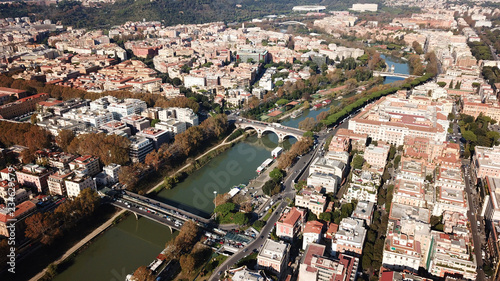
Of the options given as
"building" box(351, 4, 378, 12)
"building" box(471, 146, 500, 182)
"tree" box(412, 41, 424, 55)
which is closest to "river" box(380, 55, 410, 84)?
"tree" box(412, 41, 424, 55)

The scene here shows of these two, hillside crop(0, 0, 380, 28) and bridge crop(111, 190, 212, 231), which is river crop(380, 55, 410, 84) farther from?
hillside crop(0, 0, 380, 28)

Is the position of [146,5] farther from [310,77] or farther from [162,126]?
[162,126]

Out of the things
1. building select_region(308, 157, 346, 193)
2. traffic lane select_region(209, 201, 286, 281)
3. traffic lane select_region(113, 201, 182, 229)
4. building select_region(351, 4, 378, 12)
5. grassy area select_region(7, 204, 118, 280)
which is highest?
building select_region(351, 4, 378, 12)

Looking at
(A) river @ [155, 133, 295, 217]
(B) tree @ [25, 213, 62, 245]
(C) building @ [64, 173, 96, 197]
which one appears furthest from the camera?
(A) river @ [155, 133, 295, 217]

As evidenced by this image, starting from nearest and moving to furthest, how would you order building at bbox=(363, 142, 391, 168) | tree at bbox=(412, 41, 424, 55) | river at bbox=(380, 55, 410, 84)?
building at bbox=(363, 142, 391, 168) → river at bbox=(380, 55, 410, 84) → tree at bbox=(412, 41, 424, 55)

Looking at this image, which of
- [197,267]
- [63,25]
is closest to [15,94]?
[197,267]

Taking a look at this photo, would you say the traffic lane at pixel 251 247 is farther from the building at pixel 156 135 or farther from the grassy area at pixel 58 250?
the building at pixel 156 135

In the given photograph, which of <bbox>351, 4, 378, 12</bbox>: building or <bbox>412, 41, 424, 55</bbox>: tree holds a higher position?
<bbox>351, 4, 378, 12</bbox>: building

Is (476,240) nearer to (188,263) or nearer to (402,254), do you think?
(402,254)
